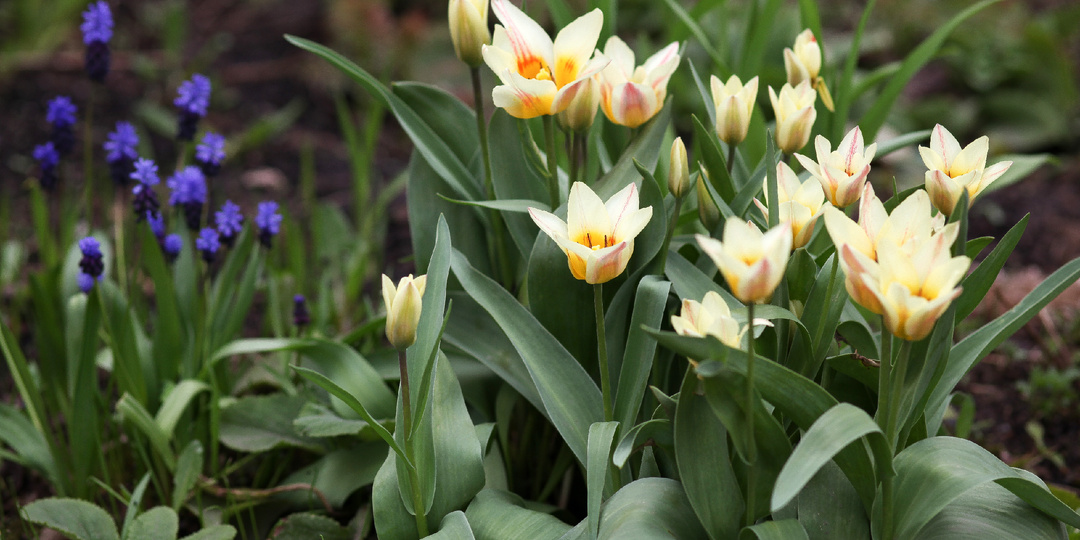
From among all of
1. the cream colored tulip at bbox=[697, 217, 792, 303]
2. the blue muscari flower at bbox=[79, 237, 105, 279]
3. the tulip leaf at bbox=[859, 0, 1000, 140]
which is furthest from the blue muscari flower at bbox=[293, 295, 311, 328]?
the tulip leaf at bbox=[859, 0, 1000, 140]

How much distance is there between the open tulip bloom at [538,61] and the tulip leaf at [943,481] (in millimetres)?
622

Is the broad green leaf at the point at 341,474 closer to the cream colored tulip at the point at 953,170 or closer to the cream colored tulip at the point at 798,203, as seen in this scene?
the cream colored tulip at the point at 798,203

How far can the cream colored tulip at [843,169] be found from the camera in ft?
3.34

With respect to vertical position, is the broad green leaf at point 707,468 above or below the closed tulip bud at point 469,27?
below

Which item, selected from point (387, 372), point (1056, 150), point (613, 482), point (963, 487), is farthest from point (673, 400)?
point (1056, 150)

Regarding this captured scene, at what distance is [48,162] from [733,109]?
1350mm

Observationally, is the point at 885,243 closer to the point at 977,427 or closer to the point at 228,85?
the point at 977,427

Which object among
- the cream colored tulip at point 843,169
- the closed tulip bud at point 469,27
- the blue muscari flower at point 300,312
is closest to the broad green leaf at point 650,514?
the cream colored tulip at point 843,169

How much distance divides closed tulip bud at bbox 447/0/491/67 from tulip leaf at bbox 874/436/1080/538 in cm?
80

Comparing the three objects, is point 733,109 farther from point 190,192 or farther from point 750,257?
point 190,192

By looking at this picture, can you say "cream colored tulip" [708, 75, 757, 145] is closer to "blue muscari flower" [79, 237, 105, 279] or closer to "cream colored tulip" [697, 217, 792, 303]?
"cream colored tulip" [697, 217, 792, 303]

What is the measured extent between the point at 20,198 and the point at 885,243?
2.90 metres

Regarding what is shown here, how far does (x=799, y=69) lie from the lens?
1.44 m

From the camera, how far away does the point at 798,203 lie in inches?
40.4
